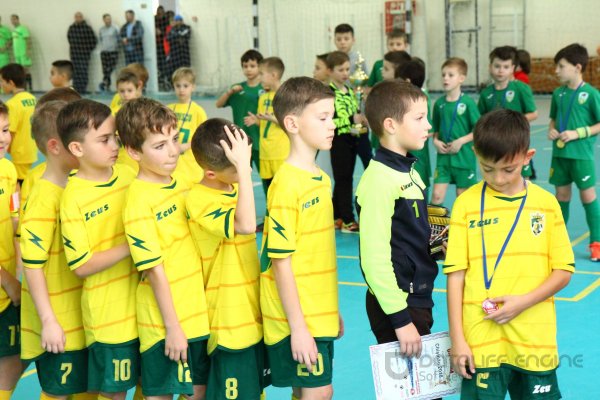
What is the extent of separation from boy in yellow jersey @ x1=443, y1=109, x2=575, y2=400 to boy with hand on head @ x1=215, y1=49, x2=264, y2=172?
18.1 feet

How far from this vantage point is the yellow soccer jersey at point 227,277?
317cm

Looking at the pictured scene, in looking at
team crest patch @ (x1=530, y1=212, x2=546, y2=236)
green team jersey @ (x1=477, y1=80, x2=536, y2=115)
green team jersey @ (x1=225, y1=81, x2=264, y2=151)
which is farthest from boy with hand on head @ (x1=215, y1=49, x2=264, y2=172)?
team crest patch @ (x1=530, y1=212, x2=546, y2=236)

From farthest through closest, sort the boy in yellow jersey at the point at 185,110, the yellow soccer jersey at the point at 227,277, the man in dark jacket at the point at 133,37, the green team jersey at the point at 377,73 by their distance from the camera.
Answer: the man in dark jacket at the point at 133,37
the green team jersey at the point at 377,73
the boy in yellow jersey at the point at 185,110
the yellow soccer jersey at the point at 227,277

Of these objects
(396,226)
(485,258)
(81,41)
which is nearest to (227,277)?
(396,226)

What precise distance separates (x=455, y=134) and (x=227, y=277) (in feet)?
14.1

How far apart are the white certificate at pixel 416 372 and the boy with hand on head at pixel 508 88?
4.46 metres

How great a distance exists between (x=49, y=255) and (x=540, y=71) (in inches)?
653

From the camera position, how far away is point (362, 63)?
9.16 m

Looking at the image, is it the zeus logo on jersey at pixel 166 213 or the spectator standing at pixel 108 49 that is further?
the spectator standing at pixel 108 49

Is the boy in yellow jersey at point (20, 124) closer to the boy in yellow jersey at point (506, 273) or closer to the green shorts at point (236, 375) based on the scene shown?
the green shorts at point (236, 375)

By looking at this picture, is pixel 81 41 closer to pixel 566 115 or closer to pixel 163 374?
pixel 566 115

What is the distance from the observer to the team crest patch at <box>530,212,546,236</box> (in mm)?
2971

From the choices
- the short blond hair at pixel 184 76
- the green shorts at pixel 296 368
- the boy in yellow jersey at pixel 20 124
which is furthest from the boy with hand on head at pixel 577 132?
the boy in yellow jersey at pixel 20 124

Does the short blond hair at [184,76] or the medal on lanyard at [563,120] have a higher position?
the short blond hair at [184,76]
